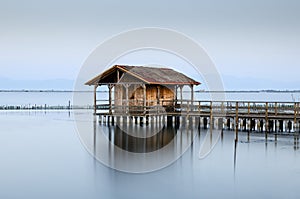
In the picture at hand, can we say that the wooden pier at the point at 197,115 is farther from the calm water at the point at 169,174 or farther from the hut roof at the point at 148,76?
the calm water at the point at 169,174

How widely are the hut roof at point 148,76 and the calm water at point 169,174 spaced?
915 centimetres

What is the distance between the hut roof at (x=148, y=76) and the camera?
1617 inches

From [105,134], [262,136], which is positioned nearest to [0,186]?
[105,134]

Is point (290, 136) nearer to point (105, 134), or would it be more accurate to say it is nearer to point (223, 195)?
point (105, 134)

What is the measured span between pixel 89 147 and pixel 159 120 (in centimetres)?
1168

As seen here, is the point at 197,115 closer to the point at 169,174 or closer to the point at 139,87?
the point at 139,87

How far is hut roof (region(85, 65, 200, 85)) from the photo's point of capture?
41.1m

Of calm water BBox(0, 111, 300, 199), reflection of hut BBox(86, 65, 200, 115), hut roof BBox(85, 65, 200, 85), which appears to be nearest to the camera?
calm water BBox(0, 111, 300, 199)

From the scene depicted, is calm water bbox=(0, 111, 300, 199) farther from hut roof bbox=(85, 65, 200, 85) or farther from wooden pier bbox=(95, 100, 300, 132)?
hut roof bbox=(85, 65, 200, 85)

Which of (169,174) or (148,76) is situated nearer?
(169,174)

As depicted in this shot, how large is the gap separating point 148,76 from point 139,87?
61.4 inches

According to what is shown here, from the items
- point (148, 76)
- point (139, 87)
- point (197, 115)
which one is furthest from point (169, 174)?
point (139, 87)

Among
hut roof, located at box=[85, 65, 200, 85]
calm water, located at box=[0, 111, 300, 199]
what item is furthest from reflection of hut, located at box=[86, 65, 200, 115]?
calm water, located at box=[0, 111, 300, 199]

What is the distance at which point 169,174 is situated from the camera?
23.8 meters
